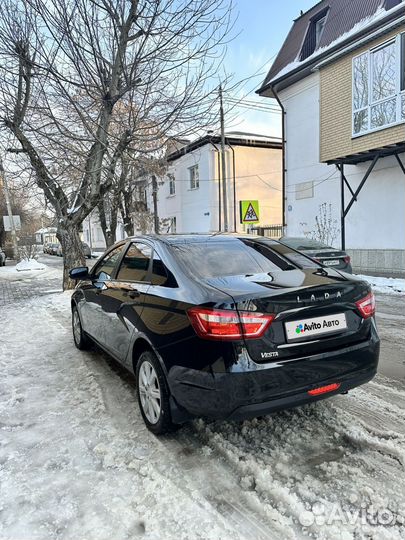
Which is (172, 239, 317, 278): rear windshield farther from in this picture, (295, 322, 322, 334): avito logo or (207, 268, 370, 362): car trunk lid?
(295, 322, 322, 334): avito logo

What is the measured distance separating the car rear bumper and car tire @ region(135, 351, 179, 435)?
0.43 ft

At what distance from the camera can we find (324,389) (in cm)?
270

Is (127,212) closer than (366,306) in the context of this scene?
No

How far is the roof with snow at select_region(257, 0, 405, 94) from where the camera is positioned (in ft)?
38.7

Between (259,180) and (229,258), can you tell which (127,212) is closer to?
(259,180)

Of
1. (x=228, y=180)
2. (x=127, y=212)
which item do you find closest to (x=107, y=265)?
(x=228, y=180)

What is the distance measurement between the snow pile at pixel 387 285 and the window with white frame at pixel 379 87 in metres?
4.32

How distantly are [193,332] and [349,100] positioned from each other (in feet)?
41.1

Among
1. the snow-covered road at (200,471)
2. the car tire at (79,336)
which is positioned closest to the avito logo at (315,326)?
the snow-covered road at (200,471)

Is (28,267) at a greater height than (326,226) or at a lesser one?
lesser

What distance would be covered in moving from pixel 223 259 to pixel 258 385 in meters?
1.14

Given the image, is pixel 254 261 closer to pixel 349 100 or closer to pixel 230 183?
pixel 349 100

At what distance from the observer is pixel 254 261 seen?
332 centimetres

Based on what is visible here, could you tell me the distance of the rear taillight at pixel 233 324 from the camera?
8.10 feet
